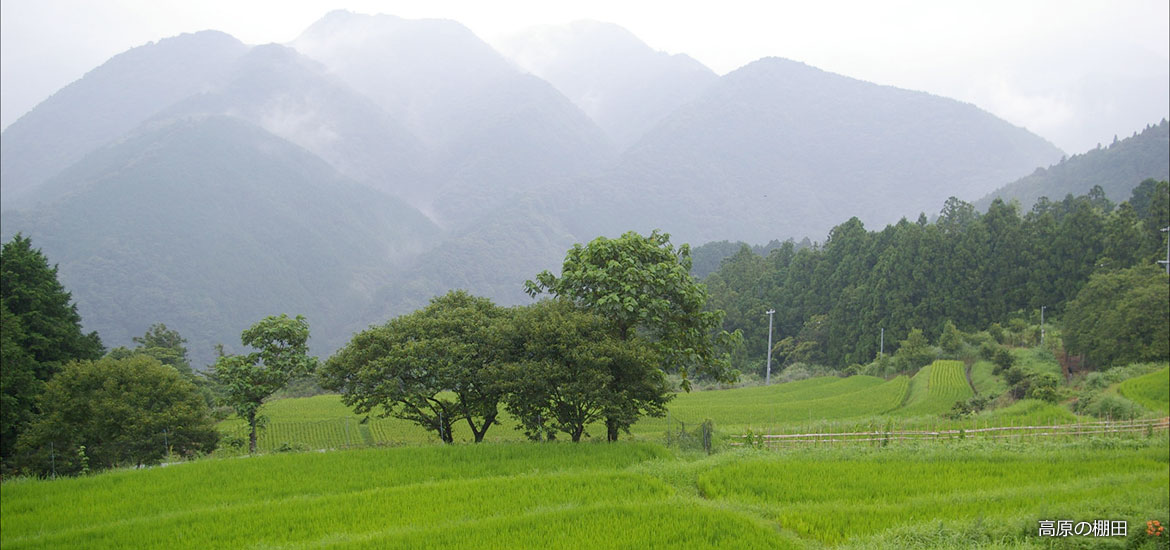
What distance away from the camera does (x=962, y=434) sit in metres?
20.3

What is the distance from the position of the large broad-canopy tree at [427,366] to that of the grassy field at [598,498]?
2.83 meters

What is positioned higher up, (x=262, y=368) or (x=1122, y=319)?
(x=1122, y=319)

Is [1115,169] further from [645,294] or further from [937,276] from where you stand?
[645,294]

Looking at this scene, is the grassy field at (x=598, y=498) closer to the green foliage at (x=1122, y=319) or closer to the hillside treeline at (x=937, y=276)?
the green foliage at (x=1122, y=319)

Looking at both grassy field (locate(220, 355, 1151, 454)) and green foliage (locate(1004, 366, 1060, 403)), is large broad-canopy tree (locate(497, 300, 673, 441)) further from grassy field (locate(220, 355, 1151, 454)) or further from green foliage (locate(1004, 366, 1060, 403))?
green foliage (locate(1004, 366, 1060, 403))

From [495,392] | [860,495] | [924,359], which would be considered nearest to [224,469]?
[495,392]

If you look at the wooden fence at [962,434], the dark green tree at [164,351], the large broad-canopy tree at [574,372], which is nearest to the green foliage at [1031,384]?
the wooden fence at [962,434]

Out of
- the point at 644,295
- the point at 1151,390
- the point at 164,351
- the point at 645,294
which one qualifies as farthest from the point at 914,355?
the point at 164,351

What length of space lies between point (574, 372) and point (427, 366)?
188 inches

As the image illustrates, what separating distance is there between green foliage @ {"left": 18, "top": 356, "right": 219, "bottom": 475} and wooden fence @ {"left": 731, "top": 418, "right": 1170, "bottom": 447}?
60.2 feet

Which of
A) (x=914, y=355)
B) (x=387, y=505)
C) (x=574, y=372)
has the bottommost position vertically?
(x=387, y=505)

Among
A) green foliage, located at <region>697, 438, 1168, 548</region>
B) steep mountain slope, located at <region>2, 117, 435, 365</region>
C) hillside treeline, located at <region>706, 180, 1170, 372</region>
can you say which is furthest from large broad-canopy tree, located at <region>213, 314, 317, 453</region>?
steep mountain slope, located at <region>2, 117, 435, 365</region>

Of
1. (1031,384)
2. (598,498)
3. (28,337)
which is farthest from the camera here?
(1031,384)

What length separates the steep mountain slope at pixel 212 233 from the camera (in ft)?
401
